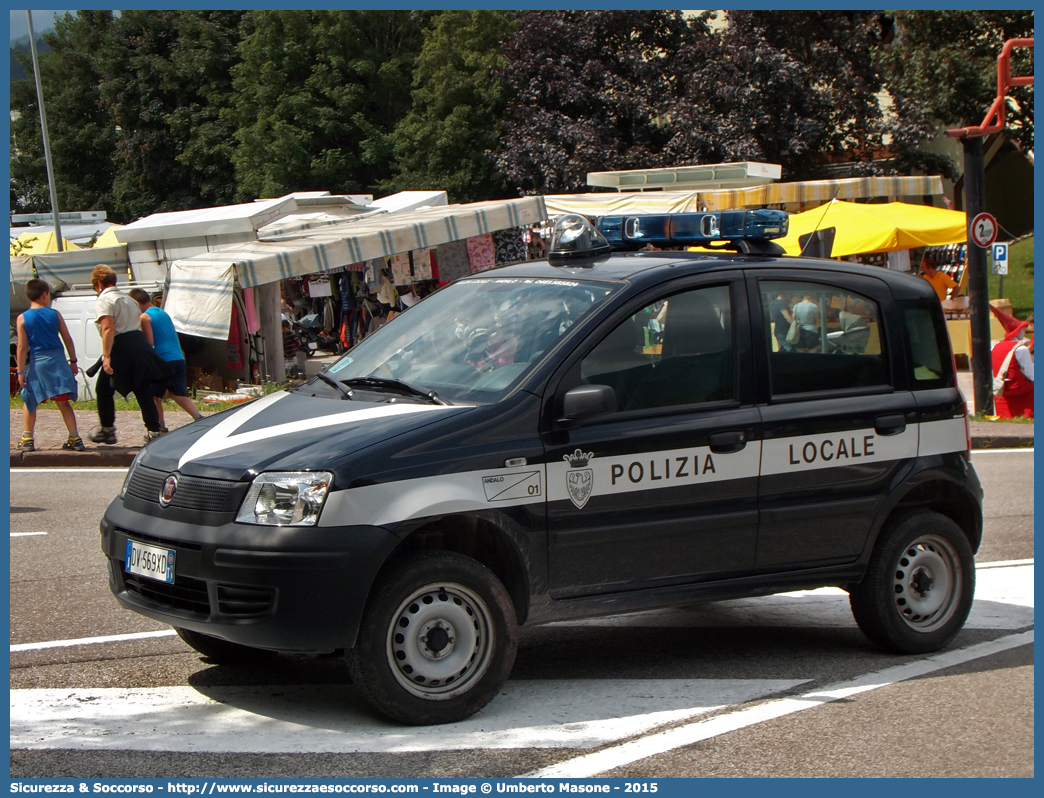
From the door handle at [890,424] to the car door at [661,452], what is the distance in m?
0.71

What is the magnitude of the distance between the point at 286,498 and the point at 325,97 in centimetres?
4010

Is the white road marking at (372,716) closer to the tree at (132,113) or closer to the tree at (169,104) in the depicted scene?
the tree at (132,113)

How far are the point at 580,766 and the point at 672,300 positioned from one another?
2.06m

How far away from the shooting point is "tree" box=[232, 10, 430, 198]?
41.8 meters

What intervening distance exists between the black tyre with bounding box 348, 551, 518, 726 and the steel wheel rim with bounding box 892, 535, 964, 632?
211 cm

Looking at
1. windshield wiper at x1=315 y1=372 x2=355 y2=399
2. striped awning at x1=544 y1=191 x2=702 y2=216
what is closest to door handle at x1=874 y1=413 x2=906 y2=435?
windshield wiper at x1=315 y1=372 x2=355 y2=399

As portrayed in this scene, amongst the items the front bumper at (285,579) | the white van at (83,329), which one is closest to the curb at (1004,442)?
the white van at (83,329)

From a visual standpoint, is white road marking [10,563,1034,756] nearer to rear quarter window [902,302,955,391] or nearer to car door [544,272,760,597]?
car door [544,272,760,597]

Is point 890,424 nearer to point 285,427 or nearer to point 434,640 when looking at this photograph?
point 434,640

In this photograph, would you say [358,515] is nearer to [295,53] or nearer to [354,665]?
[354,665]

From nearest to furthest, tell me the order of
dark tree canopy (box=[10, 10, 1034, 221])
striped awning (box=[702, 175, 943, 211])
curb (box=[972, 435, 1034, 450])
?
curb (box=[972, 435, 1034, 450])
striped awning (box=[702, 175, 943, 211])
dark tree canopy (box=[10, 10, 1034, 221])

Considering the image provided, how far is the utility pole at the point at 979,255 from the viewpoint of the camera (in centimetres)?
1527

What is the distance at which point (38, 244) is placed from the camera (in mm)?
28672

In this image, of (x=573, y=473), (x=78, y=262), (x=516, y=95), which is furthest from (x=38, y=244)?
(x=573, y=473)
